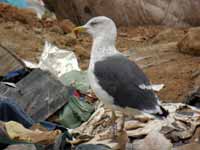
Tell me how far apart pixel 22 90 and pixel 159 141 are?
198cm

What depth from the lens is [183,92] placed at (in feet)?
26.6

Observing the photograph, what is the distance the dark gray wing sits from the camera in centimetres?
586

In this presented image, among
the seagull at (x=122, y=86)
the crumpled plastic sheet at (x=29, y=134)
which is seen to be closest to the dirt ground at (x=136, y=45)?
the seagull at (x=122, y=86)

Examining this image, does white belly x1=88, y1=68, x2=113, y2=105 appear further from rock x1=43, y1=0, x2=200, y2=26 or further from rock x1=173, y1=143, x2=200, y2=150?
rock x1=43, y1=0, x2=200, y2=26

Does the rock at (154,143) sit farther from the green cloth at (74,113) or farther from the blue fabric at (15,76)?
the blue fabric at (15,76)

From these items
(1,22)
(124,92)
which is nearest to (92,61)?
(124,92)

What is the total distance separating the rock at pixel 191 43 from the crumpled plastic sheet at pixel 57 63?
4.98 ft

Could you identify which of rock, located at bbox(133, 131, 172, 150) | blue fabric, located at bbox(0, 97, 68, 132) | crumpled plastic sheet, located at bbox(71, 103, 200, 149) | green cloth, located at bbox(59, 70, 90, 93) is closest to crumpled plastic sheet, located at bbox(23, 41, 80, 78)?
green cloth, located at bbox(59, 70, 90, 93)

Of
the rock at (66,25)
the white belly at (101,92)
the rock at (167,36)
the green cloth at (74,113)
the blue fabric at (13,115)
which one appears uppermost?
A: the white belly at (101,92)

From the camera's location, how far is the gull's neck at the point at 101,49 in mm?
6207

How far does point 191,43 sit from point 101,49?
9.81ft

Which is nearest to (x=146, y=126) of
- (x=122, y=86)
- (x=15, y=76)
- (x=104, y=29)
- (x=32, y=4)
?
(x=122, y=86)

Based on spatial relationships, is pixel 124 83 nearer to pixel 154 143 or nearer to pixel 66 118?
pixel 154 143

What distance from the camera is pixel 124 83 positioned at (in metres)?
5.92
